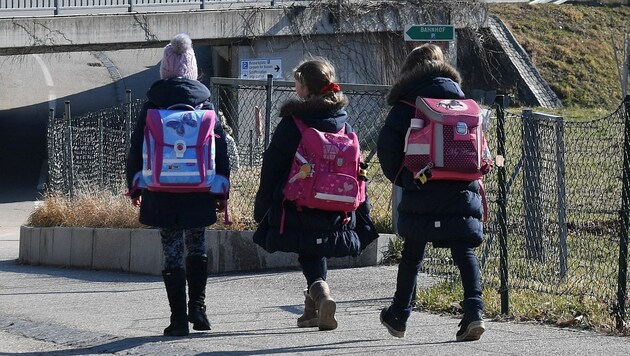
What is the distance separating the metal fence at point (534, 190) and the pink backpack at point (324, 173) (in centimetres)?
127

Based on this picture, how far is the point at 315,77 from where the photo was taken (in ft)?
23.5

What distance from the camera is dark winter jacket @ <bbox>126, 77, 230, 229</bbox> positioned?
710cm

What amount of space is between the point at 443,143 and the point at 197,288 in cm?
189

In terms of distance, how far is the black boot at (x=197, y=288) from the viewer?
24.0ft

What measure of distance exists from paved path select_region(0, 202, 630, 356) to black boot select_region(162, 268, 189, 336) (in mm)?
81

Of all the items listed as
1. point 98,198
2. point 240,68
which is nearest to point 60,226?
point 98,198

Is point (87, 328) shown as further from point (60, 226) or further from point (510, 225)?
point (60, 226)

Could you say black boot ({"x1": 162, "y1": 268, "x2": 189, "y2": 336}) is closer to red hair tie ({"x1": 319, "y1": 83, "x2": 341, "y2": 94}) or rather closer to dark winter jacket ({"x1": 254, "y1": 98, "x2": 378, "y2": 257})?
dark winter jacket ({"x1": 254, "y1": 98, "x2": 378, "y2": 257})

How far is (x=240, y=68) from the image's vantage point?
24.1 meters

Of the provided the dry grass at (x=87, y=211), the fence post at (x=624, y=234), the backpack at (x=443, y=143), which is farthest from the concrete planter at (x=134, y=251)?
the backpack at (x=443, y=143)

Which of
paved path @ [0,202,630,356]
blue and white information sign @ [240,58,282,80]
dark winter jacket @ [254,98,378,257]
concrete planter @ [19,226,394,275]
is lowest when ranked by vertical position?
paved path @ [0,202,630,356]

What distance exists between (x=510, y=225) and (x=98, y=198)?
18.1 feet

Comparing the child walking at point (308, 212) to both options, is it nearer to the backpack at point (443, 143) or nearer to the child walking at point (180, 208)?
the child walking at point (180, 208)

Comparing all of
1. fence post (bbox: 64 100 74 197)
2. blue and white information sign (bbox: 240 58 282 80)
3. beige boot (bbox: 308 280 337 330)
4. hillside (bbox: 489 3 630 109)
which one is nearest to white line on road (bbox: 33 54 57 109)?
blue and white information sign (bbox: 240 58 282 80)
